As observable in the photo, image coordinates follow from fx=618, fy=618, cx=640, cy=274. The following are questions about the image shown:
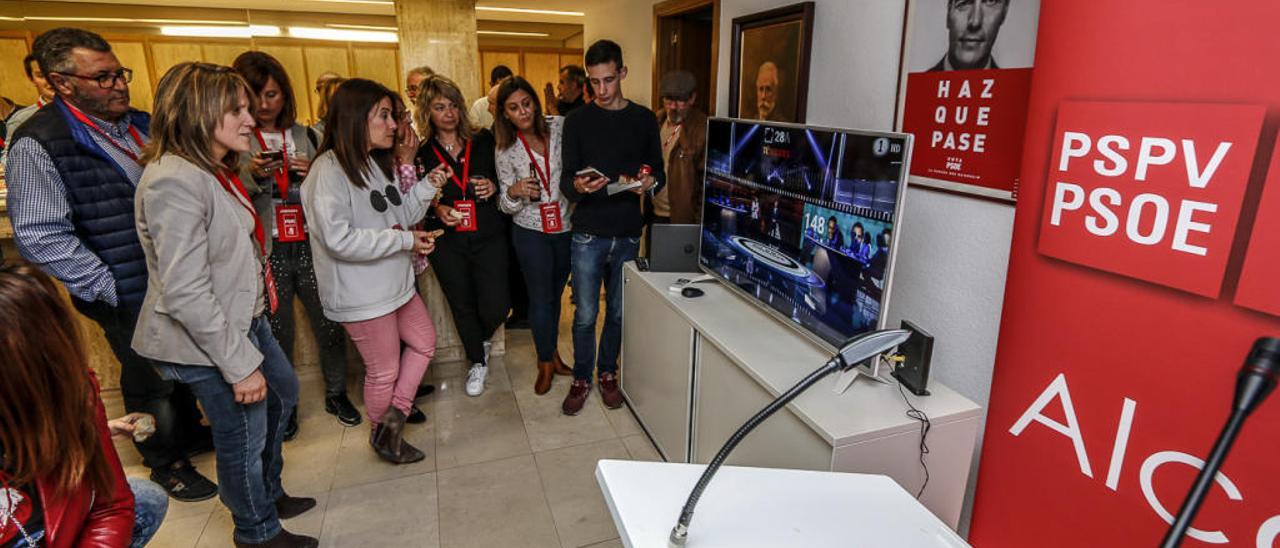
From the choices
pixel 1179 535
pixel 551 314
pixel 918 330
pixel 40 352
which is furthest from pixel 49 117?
pixel 1179 535

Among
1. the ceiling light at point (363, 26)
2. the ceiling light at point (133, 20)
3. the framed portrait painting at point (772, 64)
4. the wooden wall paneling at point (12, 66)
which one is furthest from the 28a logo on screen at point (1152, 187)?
the wooden wall paneling at point (12, 66)

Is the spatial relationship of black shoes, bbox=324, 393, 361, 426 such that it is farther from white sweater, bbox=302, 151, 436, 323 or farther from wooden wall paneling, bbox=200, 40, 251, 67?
wooden wall paneling, bbox=200, 40, 251, 67

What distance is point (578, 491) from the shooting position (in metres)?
2.36

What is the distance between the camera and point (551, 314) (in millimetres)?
3033

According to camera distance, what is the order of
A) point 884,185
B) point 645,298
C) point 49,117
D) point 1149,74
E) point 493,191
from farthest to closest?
point 493,191, point 645,298, point 49,117, point 884,185, point 1149,74

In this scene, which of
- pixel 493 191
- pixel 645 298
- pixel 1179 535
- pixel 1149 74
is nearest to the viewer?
pixel 1179 535

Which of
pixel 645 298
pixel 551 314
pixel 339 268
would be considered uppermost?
Result: pixel 339 268

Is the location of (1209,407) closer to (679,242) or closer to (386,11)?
(679,242)

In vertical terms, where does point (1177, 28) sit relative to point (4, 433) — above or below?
above

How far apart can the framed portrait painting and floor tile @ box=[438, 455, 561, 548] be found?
5.88 ft

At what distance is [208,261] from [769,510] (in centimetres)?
149

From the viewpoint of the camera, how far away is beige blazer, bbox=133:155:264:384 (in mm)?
1490

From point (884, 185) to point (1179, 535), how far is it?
104cm

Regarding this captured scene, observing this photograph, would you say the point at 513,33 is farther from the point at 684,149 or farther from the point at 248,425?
the point at 248,425
